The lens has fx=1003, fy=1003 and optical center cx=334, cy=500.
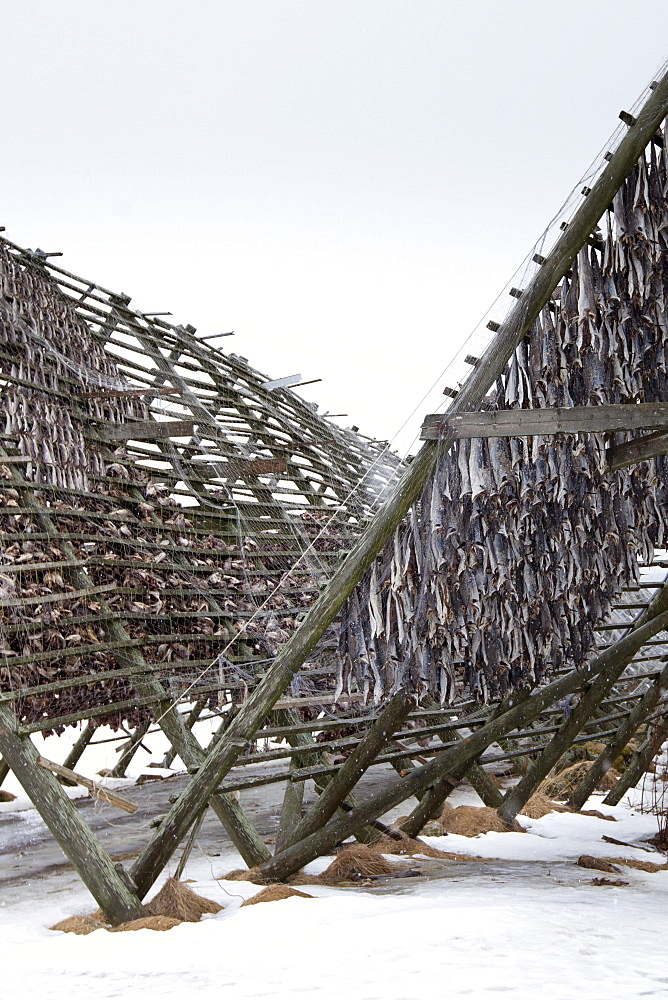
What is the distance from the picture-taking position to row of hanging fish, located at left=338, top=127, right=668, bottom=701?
5484mm

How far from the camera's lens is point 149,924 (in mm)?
5195

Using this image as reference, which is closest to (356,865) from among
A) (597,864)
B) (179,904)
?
(179,904)

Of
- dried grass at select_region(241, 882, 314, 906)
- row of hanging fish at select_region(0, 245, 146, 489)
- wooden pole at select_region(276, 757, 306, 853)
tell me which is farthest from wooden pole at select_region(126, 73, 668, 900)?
row of hanging fish at select_region(0, 245, 146, 489)

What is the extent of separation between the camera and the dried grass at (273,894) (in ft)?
18.3

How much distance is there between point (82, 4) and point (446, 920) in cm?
2261

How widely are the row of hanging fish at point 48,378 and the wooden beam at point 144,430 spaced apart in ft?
0.37

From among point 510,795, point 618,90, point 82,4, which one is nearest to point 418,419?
point 510,795

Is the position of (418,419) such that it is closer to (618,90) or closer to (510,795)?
(510,795)

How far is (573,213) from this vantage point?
5402 millimetres

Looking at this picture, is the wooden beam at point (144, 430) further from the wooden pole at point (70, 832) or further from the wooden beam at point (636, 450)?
the wooden beam at point (636, 450)

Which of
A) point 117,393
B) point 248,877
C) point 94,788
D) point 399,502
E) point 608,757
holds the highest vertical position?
point 117,393

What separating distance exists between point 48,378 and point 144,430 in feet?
2.82

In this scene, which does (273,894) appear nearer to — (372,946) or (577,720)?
(372,946)

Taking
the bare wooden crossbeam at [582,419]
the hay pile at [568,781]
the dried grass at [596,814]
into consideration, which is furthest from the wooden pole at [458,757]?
the hay pile at [568,781]
